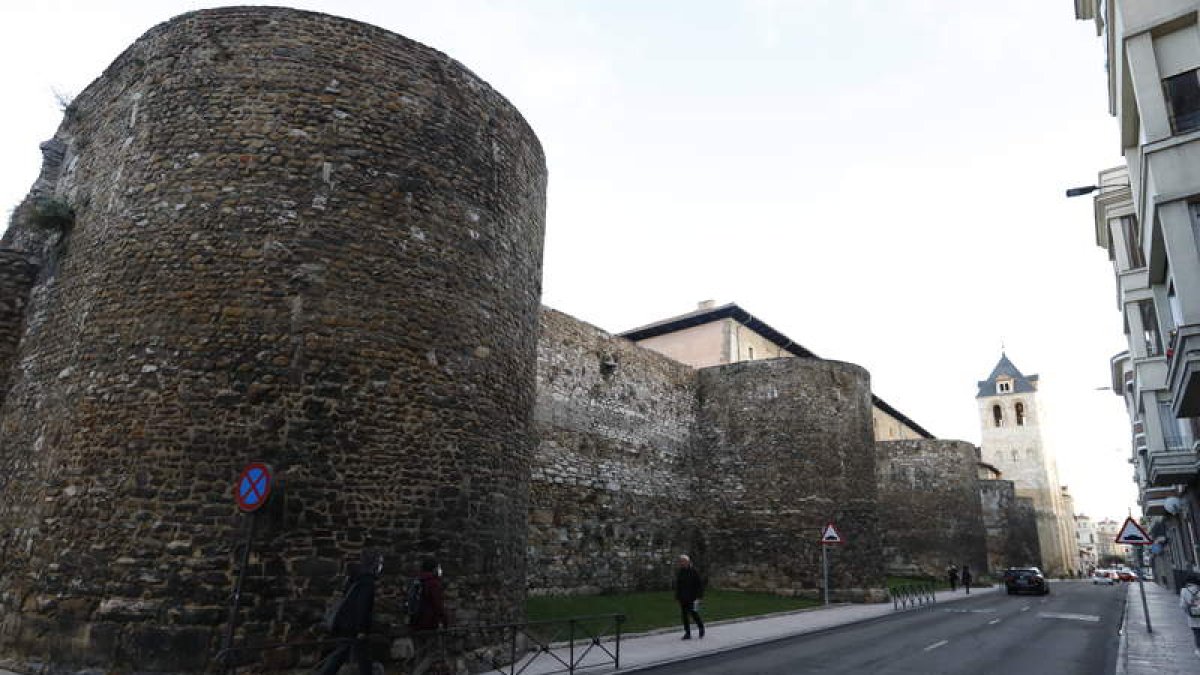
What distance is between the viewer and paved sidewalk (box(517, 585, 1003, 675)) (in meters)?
9.28

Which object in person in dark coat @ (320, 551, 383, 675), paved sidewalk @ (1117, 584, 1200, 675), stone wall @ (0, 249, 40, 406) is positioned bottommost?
paved sidewalk @ (1117, 584, 1200, 675)

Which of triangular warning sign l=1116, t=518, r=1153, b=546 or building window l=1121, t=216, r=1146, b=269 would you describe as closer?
triangular warning sign l=1116, t=518, r=1153, b=546

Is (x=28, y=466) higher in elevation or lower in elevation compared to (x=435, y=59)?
lower

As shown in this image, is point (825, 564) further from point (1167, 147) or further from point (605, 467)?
→ point (1167, 147)

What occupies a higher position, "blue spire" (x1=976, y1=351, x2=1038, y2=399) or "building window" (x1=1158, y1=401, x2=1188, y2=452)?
"blue spire" (x1=976, y1=351, x2=1038, y2=399)

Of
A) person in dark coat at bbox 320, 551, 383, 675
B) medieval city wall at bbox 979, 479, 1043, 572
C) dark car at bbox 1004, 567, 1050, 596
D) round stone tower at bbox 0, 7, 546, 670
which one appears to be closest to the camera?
person in dark coat at bbox 320, 551, 383, 675

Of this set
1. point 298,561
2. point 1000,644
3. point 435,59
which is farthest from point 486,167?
point 1000,644

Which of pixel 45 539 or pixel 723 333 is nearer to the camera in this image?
pixel 45 539

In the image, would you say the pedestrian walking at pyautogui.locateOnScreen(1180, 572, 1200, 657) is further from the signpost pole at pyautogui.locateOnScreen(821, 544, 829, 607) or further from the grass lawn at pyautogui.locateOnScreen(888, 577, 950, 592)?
the grass lawn at pyautogui.locateOnScreen(888, 577, 950, 592)

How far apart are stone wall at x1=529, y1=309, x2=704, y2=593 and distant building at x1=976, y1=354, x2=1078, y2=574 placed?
56474 mm

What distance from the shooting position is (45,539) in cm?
758

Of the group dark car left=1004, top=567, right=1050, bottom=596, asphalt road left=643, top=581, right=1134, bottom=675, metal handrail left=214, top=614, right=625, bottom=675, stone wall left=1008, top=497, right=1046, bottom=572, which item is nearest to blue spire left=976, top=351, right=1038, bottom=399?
stone wall left=1008, top=497, right=1046, bottom=572

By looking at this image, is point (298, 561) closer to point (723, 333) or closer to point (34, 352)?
point (34, 352)

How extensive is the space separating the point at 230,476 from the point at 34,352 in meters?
4.10
